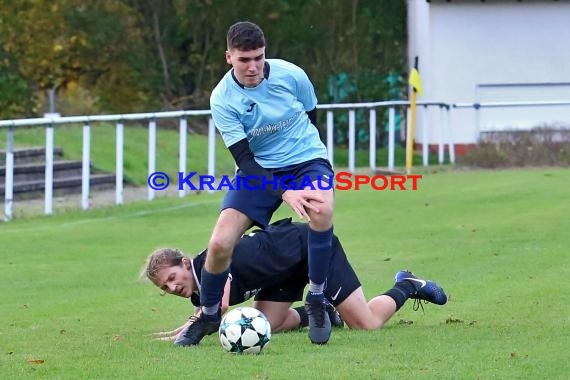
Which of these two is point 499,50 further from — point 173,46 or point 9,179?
point 9,179

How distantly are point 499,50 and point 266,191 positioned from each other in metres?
27.0

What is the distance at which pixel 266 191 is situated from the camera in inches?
336

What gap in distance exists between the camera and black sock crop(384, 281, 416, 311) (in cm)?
966

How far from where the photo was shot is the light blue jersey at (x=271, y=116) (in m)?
8.51

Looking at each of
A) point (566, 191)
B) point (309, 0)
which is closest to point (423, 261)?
point (566, 191)

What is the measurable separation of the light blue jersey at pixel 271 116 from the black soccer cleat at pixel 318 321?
853 mm

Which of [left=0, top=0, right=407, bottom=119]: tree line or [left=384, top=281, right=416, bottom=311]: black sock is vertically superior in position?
[left=0, top=0, right=407, bottom=119]: tree line

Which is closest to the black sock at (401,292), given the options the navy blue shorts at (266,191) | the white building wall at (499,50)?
the navy blue shorts at (266,191)

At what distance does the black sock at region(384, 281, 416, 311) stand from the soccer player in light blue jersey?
3.66 feet

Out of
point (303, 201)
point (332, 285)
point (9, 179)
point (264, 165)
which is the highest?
point (9, 179)

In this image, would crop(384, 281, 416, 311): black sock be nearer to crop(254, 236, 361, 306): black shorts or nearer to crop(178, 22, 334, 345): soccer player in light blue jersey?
crop(254, 236, 361, 306): black shorts

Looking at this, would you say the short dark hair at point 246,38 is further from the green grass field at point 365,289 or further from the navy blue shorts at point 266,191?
the green grass field at point 365,289

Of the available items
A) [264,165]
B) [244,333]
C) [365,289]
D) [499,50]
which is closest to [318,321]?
[244,333]

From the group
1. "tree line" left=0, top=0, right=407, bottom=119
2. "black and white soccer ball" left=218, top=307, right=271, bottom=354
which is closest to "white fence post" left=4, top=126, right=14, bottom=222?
"black and white soccer ball" left=218, top=307, right=271, bottom=354
